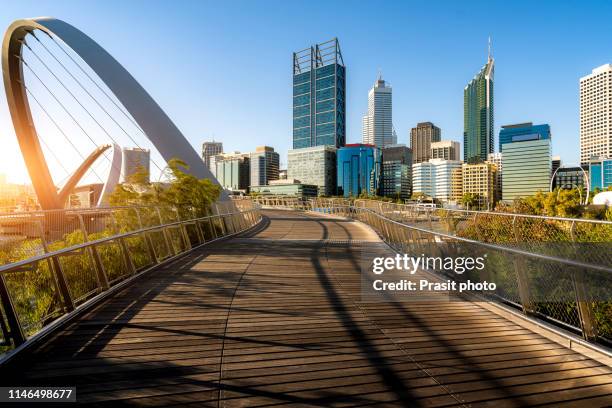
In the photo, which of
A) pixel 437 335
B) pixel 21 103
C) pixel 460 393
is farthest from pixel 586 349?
pixel 21 103

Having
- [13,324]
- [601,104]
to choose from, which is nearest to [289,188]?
[13,324]

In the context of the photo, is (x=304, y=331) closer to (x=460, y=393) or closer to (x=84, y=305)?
(x=460, y=393)

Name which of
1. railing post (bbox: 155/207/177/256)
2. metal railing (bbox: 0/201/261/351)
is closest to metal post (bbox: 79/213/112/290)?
metal railing (bbox: 0/201/261/351)

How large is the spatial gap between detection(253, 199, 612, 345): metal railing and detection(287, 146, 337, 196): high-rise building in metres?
165

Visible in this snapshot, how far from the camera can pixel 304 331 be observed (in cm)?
432

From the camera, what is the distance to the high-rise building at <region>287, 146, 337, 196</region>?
177 metres

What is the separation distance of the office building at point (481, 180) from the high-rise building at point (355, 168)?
3960 cm

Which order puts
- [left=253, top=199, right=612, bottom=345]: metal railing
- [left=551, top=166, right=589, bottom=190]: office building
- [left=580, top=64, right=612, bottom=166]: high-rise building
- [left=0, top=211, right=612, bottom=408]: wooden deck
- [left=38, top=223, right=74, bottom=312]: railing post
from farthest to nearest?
[left=580, top=64, right=612, bottom=166]: high-rise building
[left=551, top=166, right=589, bottom=190]: office building
[left=38, top=223, right=74, bottom=312]: railing post
[left=253, top=199, right=612, bottom=345]: metal railing
[left=0, top=211, right=612, bottom=408]: wooden deck

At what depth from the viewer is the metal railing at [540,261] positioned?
13.0 feet

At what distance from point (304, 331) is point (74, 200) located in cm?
5640

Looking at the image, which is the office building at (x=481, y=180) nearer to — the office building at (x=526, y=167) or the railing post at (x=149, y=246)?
the office building at (x=526, y=167)

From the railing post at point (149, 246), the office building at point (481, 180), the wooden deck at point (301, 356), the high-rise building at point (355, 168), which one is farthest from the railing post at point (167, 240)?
the high-rise building at point (355, 168)

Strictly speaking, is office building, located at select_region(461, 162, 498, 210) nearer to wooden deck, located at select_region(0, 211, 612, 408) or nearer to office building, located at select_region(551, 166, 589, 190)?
office building, located at select_region(551, 166, 589, 190)

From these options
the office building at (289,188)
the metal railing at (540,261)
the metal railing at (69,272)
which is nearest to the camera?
the metal railing at (69,272)
